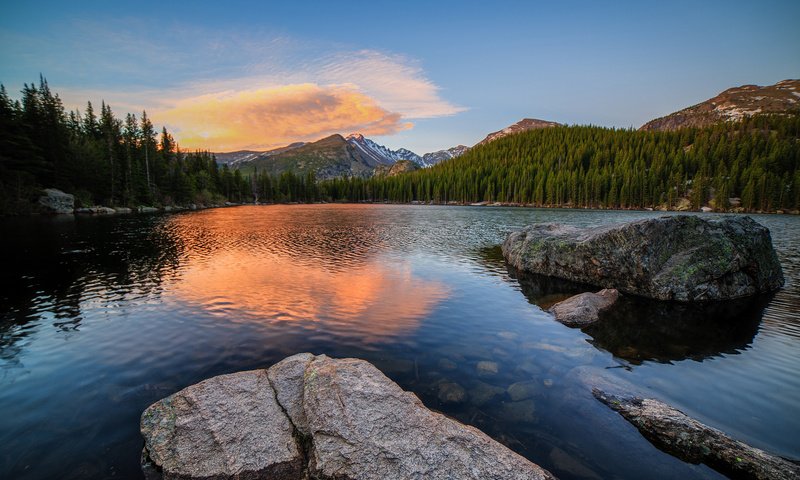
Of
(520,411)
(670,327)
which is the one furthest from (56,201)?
(670,327)

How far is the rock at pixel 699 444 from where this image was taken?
601cm

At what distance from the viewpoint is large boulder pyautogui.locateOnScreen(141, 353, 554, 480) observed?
5.29m

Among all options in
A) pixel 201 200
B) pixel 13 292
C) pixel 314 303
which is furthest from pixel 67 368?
pixel 201 200

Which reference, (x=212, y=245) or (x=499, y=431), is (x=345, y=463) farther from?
(x=212, y=245)

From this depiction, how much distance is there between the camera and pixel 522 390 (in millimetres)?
9336

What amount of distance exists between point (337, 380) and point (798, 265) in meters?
38.0

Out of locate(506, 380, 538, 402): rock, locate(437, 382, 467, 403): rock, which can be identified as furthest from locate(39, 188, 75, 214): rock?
locate(506, 380, 538, 402): rock

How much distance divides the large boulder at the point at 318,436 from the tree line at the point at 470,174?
75550mm

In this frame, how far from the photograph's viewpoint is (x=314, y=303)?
16844 millimetres

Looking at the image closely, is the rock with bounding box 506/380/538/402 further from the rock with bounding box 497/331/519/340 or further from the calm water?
the rock with bounding box 497/331/519/340

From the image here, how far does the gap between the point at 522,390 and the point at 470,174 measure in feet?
654

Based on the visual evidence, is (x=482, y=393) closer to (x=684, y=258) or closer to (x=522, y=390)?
(x=522, y=390)

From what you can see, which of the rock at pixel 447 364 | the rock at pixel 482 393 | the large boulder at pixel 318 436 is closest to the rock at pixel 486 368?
the rock at pixel 482 393

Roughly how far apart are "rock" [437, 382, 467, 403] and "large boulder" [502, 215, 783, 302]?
14970 mm
